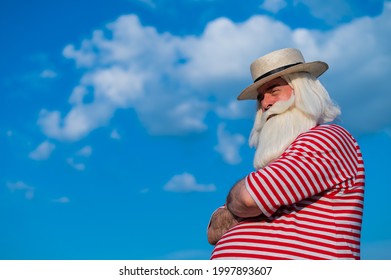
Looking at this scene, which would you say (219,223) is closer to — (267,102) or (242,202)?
(242,202)

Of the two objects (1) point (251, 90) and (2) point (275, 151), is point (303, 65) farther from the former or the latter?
(2) point (275, 151)

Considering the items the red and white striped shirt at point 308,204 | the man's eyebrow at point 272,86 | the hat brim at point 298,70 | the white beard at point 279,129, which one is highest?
the hat brim at point 298,70

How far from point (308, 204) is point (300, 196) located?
16cm

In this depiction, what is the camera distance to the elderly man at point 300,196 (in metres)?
3.64

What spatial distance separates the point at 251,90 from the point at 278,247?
1760 millimetres

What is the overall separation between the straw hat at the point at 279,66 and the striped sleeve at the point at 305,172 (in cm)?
84

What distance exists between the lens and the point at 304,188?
12.0ft

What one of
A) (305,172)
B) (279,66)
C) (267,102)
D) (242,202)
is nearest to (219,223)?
(242,202)

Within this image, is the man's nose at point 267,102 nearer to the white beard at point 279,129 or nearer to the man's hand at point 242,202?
the white beard at point 279,129

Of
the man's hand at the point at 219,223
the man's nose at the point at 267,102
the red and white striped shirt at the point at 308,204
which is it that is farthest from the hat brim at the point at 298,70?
the man's hand at the point at 219,223
